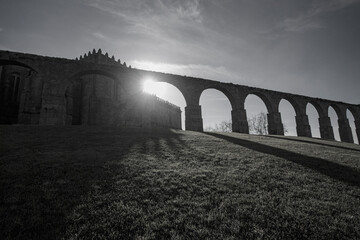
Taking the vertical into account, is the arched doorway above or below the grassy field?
above

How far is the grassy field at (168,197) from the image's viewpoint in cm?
267

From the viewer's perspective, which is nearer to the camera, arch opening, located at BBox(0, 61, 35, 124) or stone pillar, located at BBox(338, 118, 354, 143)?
arch opening, located at BBox(0, 61, 35, 124)

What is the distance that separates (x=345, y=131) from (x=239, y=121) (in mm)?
21151

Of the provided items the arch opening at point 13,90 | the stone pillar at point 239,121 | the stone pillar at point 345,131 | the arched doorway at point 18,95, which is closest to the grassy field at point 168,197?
the stone pillar at point 239,121

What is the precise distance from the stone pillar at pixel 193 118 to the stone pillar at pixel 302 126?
1610 cm

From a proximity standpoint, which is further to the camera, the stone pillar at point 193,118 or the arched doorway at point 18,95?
the stone pillar at point 193,118

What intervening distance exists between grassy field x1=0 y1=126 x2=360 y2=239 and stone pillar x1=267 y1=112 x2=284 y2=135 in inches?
702

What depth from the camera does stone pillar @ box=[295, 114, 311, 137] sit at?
25.0 metres

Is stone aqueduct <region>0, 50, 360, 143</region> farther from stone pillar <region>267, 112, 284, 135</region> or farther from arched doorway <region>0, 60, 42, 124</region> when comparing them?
arched doorway <region>0, 60, 42, 124</region>

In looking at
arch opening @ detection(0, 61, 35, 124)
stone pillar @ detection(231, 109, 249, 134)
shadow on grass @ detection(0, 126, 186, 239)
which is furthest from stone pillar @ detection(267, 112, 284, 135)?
arch opening @ detection(0, 61, 35, 124)

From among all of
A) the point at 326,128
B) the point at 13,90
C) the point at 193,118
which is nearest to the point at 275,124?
the point at 326,128

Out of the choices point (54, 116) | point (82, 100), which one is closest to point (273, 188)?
point (54, 116)

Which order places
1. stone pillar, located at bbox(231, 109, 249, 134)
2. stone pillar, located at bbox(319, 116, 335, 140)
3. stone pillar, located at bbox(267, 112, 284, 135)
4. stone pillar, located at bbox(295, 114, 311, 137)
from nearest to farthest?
stone pillar, located at bbox(231, 109, 249, 134)
stone pillar, located at bbox(267, 112, 284, 135)
stone pillar, located at bbox(295, 114, 311, 137)
stone pillar, located at bbox(319, 116, 335, 140)

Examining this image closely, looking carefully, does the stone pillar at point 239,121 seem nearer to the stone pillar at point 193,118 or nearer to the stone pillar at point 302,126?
the stone pillar at point 193,118
